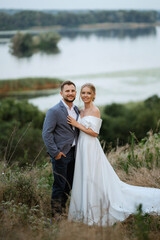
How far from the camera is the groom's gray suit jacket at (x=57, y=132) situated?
3385 millimetres

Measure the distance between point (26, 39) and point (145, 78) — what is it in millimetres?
14695

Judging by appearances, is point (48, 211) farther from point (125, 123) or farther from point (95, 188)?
point (125, 123)

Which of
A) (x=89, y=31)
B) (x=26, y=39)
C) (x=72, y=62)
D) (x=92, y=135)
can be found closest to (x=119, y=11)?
(x=89, y=31)

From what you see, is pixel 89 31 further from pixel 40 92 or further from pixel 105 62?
pixel 40 92

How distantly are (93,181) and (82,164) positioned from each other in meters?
0.24

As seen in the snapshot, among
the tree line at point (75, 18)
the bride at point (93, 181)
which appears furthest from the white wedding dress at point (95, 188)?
the tree line at point (75, 18)

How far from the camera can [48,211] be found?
3701 millimetres

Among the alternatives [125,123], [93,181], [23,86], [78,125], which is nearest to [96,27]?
[23,86]

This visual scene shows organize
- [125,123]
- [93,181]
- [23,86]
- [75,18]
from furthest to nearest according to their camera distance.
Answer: [23,86] → [75,18] → [125,123] → [93,181]

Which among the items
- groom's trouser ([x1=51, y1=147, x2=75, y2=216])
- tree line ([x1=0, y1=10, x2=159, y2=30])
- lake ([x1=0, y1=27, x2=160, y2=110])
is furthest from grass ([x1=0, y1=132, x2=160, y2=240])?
tree line ([x1=0, y1=10, x2=159, y2=30])

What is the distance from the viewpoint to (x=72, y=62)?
117 feet

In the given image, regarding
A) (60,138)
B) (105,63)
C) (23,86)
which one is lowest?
(60,138)

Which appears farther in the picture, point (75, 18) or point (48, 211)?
point (75, 18)

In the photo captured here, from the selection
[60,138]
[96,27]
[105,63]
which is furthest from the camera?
[105,63]
